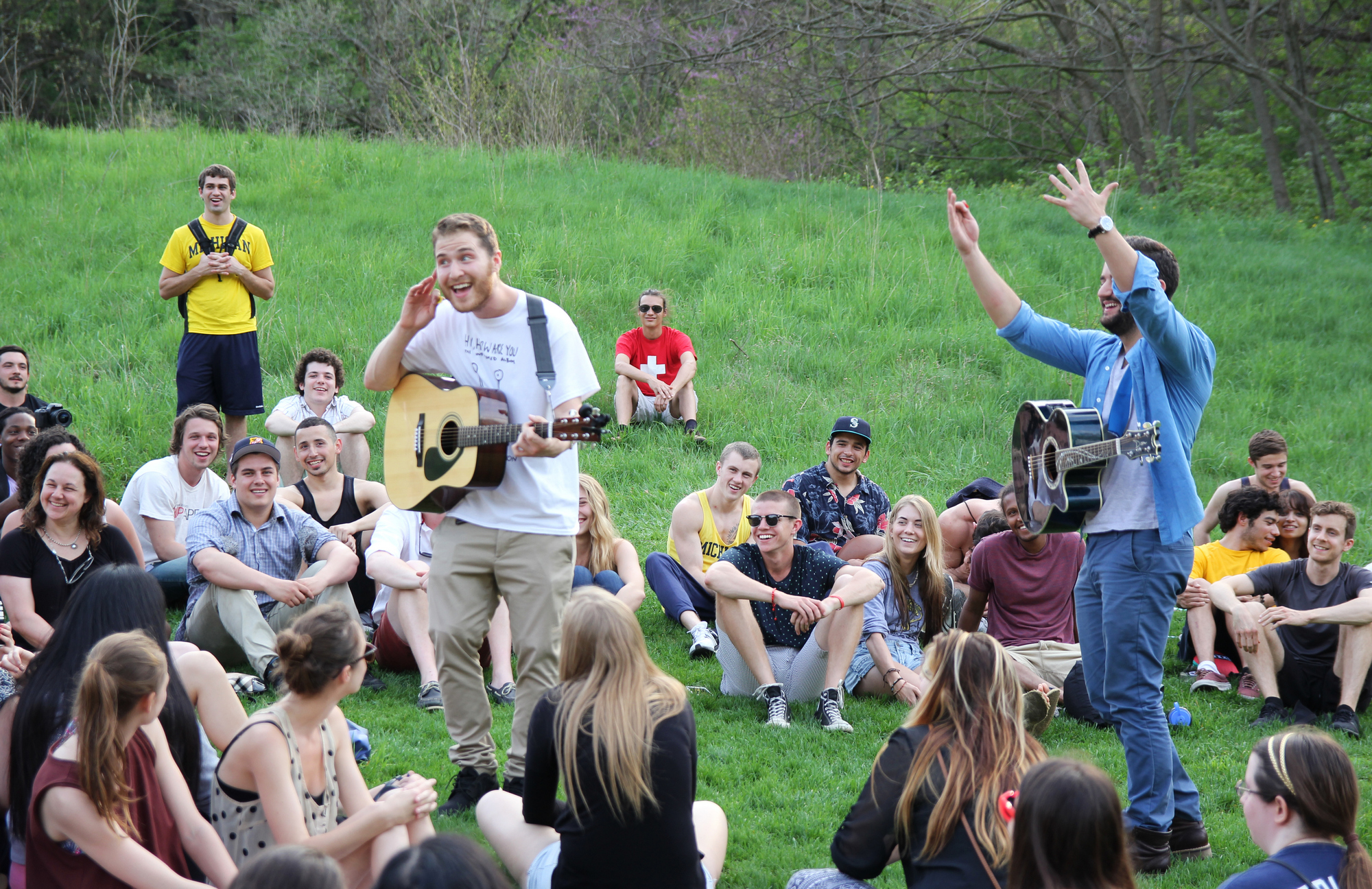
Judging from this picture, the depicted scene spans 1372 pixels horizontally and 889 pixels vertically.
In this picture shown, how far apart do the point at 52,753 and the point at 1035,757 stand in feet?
8.43

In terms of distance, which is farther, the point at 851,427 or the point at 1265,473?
the point at 1265,473

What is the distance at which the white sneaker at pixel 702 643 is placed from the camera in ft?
21.5

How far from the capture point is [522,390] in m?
4.25

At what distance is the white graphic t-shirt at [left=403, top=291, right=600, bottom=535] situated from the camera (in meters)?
4.22

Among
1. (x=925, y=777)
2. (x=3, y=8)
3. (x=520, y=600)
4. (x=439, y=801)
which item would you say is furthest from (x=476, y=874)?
(x=3, y=8)

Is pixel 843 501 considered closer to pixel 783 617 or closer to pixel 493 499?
pixel 783 617

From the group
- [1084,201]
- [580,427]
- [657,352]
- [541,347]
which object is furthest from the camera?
[657,352]

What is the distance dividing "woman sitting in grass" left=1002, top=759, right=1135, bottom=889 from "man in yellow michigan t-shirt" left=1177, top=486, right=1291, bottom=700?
14.8 feet

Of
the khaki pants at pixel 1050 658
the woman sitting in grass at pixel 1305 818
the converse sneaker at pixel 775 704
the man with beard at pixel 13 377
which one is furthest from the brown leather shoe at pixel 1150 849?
the man with beard at pixel 13 377

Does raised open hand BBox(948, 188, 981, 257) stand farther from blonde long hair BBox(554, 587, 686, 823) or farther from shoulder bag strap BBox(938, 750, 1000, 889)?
shoulder bag strap BBox(938, 750, 1000, 889)

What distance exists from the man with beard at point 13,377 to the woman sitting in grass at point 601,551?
3.81m

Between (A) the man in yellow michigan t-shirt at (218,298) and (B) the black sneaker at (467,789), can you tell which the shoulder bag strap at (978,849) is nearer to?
(B) the black sneaker at (467,789)

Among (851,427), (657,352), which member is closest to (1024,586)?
(851,427)

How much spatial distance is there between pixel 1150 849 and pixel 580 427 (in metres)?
2.52
